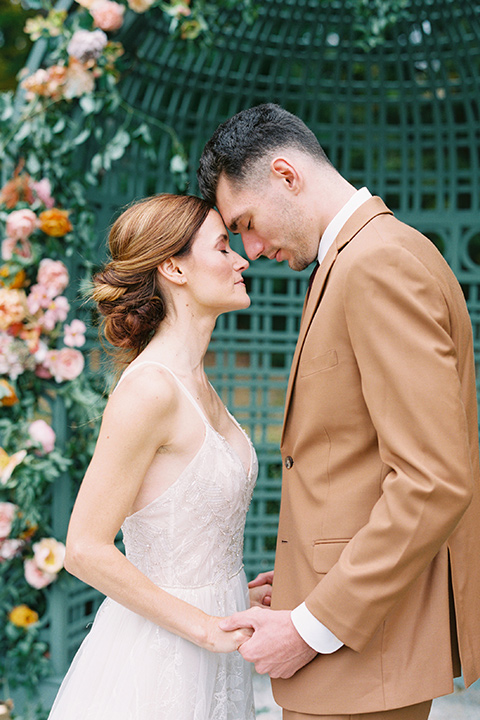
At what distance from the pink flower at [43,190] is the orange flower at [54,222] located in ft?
0.16

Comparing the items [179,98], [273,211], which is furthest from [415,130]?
[273,211]

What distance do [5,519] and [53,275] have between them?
1.07 metres

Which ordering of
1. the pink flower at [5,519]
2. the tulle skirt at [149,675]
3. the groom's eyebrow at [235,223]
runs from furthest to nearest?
the pink flower at [5,519] → the groom's eyebrow at [235,223] → the tulle skirt at [149,675]

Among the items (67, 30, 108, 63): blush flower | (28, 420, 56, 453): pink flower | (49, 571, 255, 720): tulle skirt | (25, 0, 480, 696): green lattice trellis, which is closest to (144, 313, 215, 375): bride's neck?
(49, 571, 255, 720): tulle skirt

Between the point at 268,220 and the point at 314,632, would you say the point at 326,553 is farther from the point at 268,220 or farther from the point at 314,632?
the point at 268,220

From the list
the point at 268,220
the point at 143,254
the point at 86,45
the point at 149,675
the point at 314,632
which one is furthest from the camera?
the point at 86,45

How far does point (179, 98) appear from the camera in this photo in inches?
143

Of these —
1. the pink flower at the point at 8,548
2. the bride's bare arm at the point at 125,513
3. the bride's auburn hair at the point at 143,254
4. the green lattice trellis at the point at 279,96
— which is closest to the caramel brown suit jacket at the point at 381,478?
the bride's bare arm at the point at 125,513

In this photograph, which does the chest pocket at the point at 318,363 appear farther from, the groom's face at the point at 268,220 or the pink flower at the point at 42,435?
the pink flower at the point at 42,435

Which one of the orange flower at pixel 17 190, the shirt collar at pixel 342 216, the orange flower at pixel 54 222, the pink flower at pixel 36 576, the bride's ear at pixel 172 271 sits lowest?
the pink flower at pixel 36 576

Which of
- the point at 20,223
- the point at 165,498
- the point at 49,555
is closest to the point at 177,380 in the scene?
the point at 165,498

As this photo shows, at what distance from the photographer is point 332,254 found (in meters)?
1.65

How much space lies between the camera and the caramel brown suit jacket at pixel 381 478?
4.58 ft

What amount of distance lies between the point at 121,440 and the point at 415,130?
9.55ft
